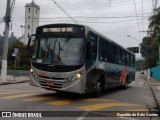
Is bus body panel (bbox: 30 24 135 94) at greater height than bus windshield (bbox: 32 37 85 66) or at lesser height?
lesser

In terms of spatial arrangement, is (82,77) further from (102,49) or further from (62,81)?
(102,49)

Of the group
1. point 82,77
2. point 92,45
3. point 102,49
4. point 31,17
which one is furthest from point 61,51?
point 31,17

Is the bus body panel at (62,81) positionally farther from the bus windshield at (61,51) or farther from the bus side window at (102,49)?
the bus side window at (102,49)

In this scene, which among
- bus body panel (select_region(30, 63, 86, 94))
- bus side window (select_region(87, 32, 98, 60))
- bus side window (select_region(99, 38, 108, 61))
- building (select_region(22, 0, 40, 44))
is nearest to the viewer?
bus body panel (select_region(30, 63, 86, 94))

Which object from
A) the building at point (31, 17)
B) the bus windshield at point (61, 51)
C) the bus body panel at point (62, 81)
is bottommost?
the bus body panel at point (62, 81)

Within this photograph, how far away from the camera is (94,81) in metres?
13.6


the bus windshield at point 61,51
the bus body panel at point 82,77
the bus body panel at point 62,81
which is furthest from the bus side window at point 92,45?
the bus body panel at point 62,81

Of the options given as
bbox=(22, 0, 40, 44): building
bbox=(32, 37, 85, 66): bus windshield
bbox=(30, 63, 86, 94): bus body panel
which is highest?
bbox=(22, 0, 40, 44): building

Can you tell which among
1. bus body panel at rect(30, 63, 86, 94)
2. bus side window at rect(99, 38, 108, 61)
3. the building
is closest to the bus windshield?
bus body panel at rect(30, 63, 86, 94)

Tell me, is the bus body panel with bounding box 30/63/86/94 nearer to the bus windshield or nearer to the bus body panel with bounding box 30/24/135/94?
the bus body panel with bounding box 30/24/135/94

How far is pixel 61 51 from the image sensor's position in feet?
40.5

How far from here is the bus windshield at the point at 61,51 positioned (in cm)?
1225

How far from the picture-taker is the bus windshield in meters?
12.2

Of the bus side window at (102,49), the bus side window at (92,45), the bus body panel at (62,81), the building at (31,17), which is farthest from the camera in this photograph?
the building at (31,17)
